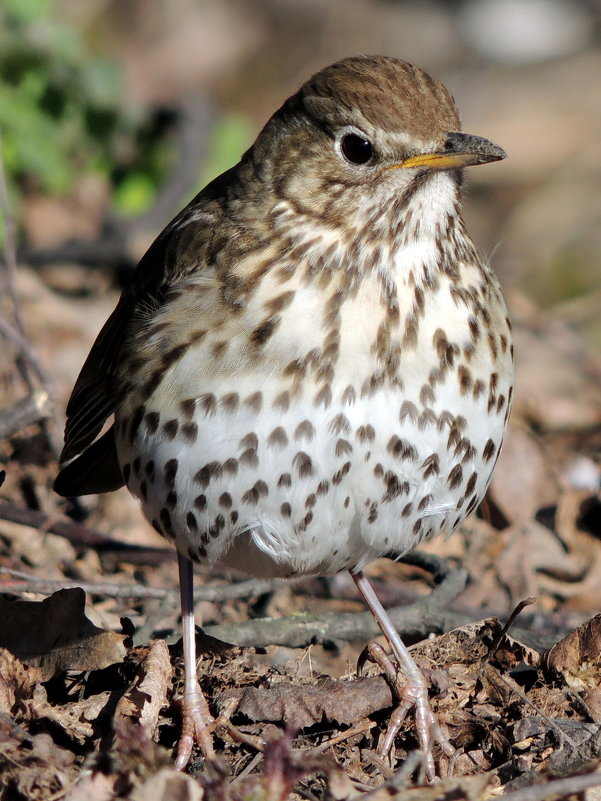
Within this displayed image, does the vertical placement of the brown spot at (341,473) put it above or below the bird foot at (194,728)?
above

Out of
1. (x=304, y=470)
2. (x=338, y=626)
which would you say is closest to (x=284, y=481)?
(x=304, y=470)

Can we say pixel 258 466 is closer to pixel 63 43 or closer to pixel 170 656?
pixel 170 656

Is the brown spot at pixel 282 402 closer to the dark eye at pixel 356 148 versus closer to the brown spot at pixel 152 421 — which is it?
the brown spot at pixel 152 421

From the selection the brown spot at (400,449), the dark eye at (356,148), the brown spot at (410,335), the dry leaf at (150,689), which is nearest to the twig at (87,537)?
the dry leaf at (150,689)

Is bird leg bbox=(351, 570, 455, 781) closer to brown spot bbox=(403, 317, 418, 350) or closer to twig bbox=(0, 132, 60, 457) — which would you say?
brown spot bbox=(403, 317, 418, 350)

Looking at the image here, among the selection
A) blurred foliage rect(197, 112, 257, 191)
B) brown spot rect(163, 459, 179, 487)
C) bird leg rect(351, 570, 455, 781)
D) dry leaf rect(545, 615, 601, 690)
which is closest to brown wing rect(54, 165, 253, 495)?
brown spot rect(163, 459, 179, 487)

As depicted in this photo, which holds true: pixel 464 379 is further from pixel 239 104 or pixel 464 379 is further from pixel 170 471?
pixel 239 104

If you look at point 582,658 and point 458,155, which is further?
point 582,658
